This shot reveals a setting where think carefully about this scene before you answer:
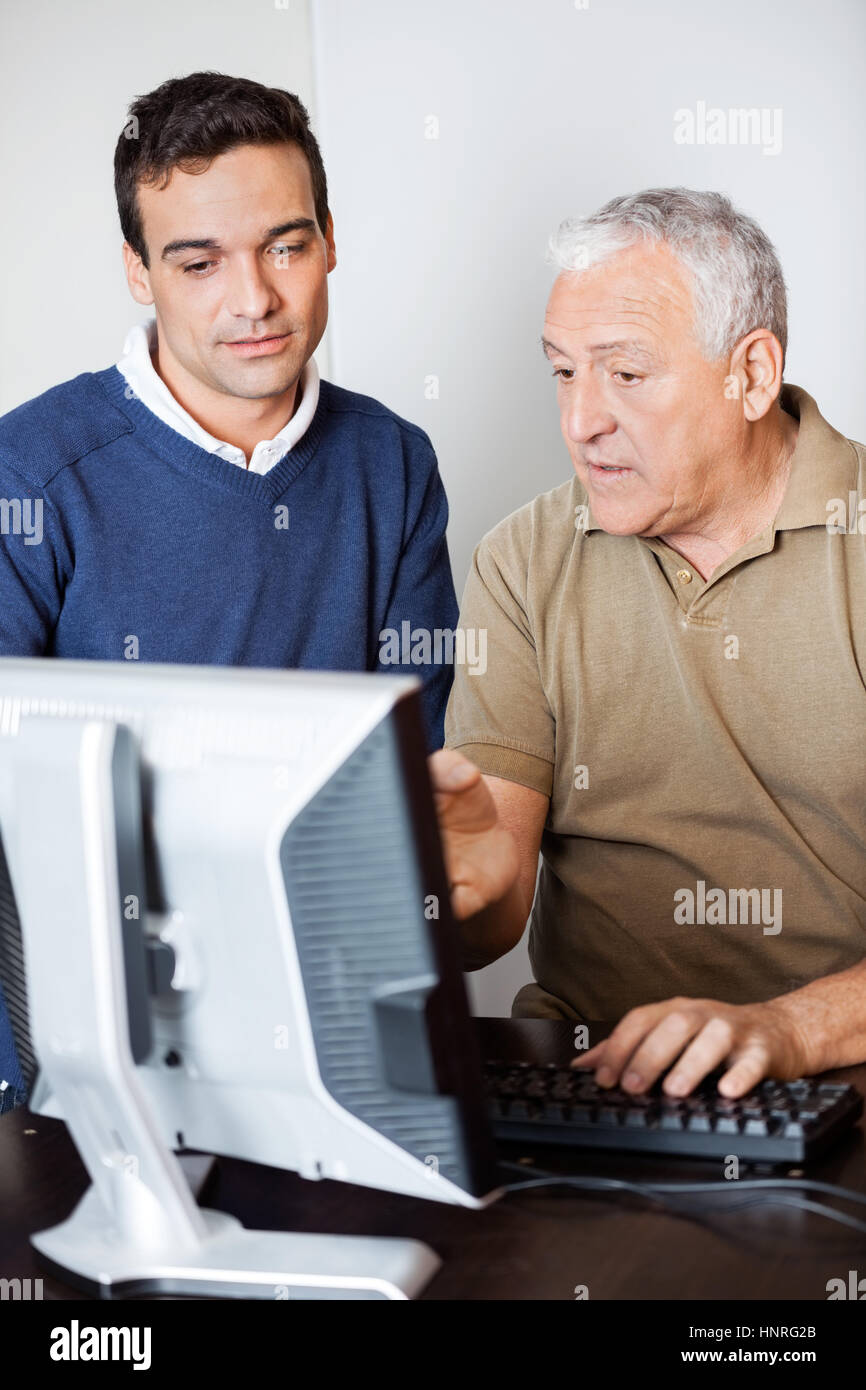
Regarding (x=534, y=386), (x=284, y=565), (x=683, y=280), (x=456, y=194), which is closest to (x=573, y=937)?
(x=284, y=565)

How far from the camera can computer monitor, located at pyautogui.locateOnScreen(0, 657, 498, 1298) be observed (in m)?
0.88

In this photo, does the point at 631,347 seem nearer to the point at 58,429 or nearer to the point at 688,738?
the point at 688,738

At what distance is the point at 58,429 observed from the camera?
6.72ft

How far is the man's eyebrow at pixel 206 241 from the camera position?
201cm

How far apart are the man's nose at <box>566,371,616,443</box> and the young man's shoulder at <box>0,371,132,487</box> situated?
0.71 m

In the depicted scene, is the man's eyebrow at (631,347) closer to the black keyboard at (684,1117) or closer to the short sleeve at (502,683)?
the short sleeve at (502,683)

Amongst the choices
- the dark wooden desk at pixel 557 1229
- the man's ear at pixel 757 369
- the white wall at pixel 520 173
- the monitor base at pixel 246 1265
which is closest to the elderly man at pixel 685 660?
the man's ear at pixel 757 369

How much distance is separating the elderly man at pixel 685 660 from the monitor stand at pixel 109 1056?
65 centimetres

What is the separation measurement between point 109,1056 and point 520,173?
2.18 meters

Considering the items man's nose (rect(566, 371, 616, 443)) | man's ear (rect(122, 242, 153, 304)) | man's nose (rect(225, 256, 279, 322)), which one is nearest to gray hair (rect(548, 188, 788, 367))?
man's nose (rect(566, 371, 616, 443))

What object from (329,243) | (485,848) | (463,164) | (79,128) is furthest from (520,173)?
(485,848)

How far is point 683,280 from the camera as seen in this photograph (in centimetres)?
170

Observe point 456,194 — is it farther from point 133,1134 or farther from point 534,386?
point 133,1134

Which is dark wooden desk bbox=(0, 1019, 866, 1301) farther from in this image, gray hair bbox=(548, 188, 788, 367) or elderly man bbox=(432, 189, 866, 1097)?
gray hair bbox=(548, 188, 788, 367)
